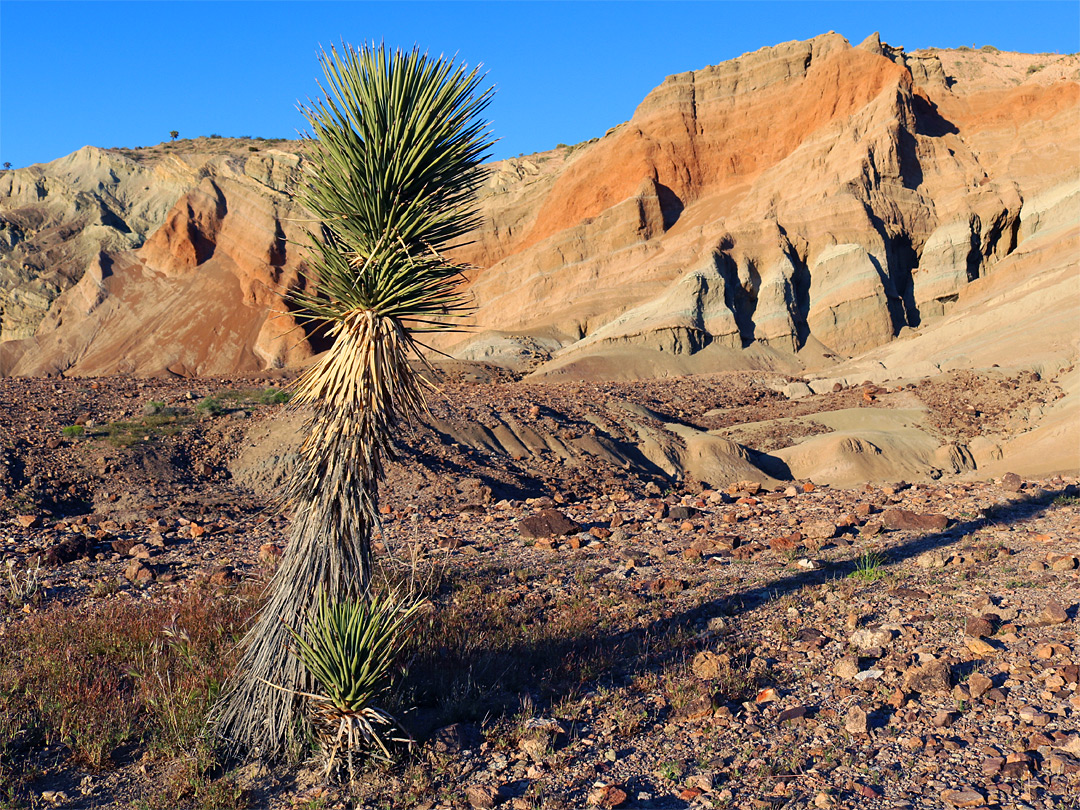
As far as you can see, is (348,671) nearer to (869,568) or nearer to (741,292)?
(869,568)

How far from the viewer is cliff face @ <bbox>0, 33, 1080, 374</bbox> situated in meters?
33.8

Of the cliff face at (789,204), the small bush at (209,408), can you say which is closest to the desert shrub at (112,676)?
the small bush at (209,408)

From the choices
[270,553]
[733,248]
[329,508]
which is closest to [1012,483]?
[270,553]

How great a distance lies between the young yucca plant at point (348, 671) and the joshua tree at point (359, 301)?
24 centimetres

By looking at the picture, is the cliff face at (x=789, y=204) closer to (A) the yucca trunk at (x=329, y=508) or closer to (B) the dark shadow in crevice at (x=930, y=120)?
(B) the dark shadow in crevice at (x=930, y=120)

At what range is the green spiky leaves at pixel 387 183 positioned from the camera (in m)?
4.80

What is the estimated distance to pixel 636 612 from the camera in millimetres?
7457

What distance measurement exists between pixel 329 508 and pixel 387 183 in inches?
83.5

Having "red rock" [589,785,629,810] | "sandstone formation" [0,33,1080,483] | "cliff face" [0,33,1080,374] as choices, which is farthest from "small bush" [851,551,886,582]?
"cliff face" [0,33,1080,374]

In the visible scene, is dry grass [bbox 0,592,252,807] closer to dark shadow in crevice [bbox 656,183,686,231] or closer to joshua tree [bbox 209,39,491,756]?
joshua tree [bbox 209,39,491,756]

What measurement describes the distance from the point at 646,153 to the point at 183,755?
40.6 meters

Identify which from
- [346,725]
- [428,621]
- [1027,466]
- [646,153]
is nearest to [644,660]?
[428,621]

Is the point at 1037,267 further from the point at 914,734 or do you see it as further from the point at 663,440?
the point at 914,734

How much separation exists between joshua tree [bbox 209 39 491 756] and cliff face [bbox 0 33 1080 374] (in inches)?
977
